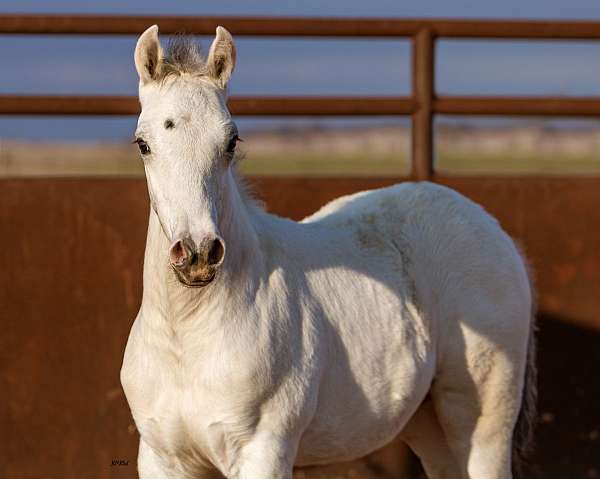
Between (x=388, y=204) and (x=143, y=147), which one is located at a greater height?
(x=143, y=147)

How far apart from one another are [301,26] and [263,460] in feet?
7.93

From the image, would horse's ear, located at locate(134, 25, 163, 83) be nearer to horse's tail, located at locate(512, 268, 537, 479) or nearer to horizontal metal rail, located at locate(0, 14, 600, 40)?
horizontal metal rail, located at locate(0, 14, 600, 40)

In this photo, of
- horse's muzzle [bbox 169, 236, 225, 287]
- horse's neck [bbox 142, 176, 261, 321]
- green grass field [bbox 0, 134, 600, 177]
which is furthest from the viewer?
green grass field [bbox 0, 134, 600, 177]

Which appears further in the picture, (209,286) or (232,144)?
(209,286)

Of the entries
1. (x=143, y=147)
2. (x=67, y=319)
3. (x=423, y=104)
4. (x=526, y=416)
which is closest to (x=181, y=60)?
(x=143, y=147)

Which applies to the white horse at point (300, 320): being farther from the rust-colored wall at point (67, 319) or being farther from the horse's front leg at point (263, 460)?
→ the rust-colored wall at point (67, 319)

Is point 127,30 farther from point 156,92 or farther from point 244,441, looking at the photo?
point 244,441

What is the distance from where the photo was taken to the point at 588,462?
5312 mm

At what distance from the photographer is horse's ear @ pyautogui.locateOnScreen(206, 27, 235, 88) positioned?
11.5ft

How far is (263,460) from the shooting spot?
3.43 m

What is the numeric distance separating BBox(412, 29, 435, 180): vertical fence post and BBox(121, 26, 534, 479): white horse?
0.78 meters

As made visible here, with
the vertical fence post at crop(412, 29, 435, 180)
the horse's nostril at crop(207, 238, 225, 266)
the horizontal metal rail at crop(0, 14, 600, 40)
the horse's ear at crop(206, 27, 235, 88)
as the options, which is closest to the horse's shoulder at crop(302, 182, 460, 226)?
the vertical fence post at crop(412, 29, 435, 180)

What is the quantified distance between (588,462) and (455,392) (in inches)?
53.7

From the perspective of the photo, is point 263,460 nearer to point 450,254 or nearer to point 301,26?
point 450,254
